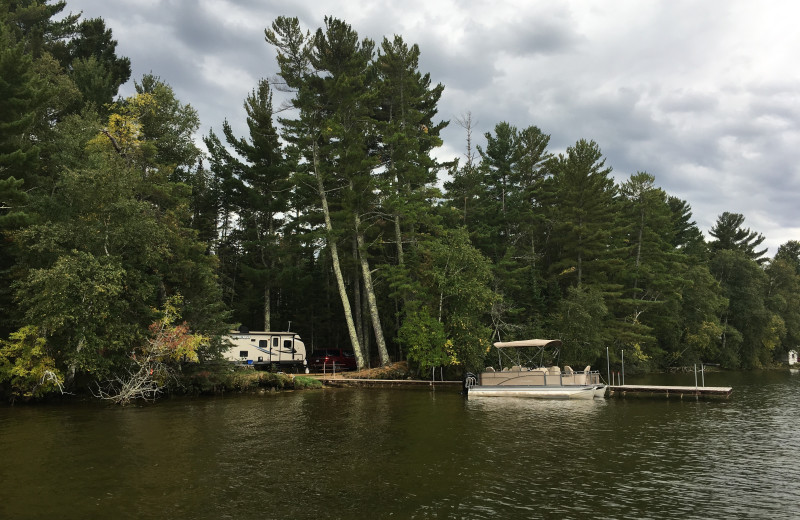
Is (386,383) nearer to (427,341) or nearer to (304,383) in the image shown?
(427,341)

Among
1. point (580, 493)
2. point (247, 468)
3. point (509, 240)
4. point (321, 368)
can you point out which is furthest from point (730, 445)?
point (509, 240)

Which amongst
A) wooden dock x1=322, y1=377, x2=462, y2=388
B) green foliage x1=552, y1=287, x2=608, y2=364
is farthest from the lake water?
green foliage x1=552, y1=287, x2=608, y2=364

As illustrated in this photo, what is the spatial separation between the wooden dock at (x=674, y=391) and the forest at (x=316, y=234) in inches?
378

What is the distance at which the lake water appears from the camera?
10156mm

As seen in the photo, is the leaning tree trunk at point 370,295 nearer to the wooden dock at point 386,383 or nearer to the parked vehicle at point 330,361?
the wooden dock at point 386,383

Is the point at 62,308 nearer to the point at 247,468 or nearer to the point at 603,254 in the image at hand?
the point at 247,468

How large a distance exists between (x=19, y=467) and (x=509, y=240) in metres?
46.6

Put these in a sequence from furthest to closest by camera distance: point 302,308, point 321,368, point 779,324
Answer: point 779,324
point 302,308
point 321,368

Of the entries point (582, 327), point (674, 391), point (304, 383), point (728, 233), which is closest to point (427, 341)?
point (304, 383)

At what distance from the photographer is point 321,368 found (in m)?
43.2

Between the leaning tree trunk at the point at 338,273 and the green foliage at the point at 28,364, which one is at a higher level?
the leaning tree trunk at the point at 338,273

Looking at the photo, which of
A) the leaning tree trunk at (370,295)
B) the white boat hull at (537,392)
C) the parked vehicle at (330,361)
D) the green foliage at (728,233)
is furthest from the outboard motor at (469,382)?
the green foliage at (728,233)

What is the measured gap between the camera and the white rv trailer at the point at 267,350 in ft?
119

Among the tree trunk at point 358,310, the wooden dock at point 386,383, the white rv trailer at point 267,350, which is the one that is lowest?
the wooden dock at point 386,383
